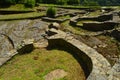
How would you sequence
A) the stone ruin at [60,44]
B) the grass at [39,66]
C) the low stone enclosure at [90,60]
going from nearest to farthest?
the low stone enclosure at [90,60] < the stone ruin at [60,44] < the grass at [39,66]

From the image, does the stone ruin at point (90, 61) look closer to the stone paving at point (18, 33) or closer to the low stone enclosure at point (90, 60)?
the low stone enclosure at point (90, 60)

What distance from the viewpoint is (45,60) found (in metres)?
8.64

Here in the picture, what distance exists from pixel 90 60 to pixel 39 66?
214 centimetres

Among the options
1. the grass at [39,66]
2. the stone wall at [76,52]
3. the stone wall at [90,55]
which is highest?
the stone wall at [90,55]

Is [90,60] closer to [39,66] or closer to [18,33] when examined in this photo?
[39,66]

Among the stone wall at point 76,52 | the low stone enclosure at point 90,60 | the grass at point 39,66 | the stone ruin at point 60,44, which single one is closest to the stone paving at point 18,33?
the stone ruin at point 60,44

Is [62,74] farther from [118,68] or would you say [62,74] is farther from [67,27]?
[67,27]

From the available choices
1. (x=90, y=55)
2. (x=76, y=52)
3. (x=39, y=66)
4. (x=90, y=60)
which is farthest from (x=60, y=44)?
(x=90, y=60)

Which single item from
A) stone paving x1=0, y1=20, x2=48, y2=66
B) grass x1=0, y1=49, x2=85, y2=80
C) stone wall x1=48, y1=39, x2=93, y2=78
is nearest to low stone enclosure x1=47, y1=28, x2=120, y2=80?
stone wall x1=48, y1=39, x2=93, y2=78

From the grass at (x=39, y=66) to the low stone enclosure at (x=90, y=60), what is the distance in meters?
0.32

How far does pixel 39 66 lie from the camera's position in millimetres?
8203

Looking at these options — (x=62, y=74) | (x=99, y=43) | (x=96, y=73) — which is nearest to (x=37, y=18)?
(x=99, y=43)

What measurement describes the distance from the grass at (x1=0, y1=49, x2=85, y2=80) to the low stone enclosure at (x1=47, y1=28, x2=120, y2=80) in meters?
0.32

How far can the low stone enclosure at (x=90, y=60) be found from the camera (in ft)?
19.9
